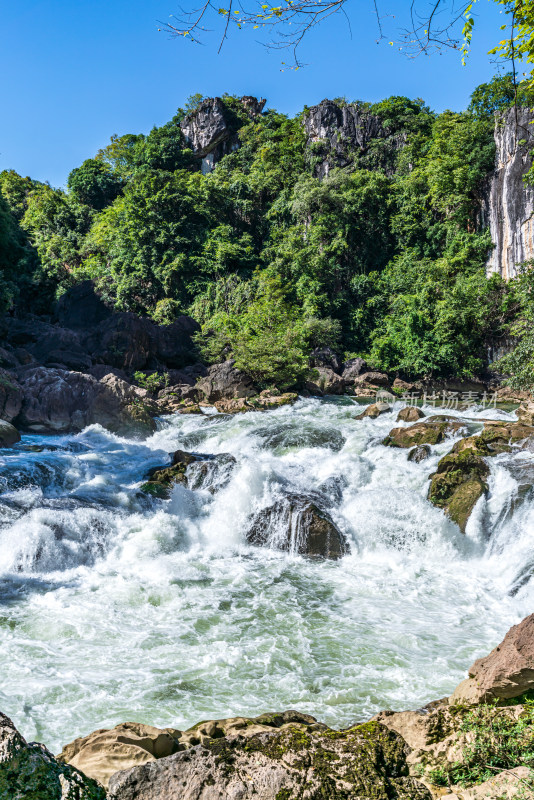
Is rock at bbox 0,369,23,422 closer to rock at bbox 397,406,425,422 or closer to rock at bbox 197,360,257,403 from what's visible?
rock at bbox 197,360,257,403

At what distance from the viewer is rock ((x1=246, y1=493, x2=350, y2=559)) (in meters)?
9.21

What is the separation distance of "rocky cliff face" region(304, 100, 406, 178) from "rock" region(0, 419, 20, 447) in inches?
1043

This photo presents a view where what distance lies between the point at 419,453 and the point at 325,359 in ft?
43.6

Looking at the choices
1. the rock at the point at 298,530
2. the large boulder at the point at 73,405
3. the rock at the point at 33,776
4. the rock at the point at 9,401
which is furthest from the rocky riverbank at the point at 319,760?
the rock at the point at 9,401

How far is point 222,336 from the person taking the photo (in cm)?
2273

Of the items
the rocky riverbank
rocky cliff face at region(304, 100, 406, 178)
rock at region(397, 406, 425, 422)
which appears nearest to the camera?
the rocky riverbank

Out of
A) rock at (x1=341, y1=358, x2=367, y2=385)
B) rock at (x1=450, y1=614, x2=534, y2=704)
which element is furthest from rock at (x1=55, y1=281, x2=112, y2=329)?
rock at (x1=450, y1=614, x2=534, y2=704)

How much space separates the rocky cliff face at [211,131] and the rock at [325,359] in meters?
21.9

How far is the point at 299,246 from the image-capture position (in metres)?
28.9

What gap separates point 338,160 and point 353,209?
5.47m

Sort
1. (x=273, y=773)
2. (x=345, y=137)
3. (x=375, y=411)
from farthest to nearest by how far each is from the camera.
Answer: (x=345, y=137), (x=375, y=411), (x=273, y=773)

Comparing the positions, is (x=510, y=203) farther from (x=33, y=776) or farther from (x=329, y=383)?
(x=33, y=776)

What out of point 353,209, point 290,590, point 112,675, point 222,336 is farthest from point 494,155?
point 112,675

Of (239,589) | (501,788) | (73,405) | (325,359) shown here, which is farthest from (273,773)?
(325,359)
